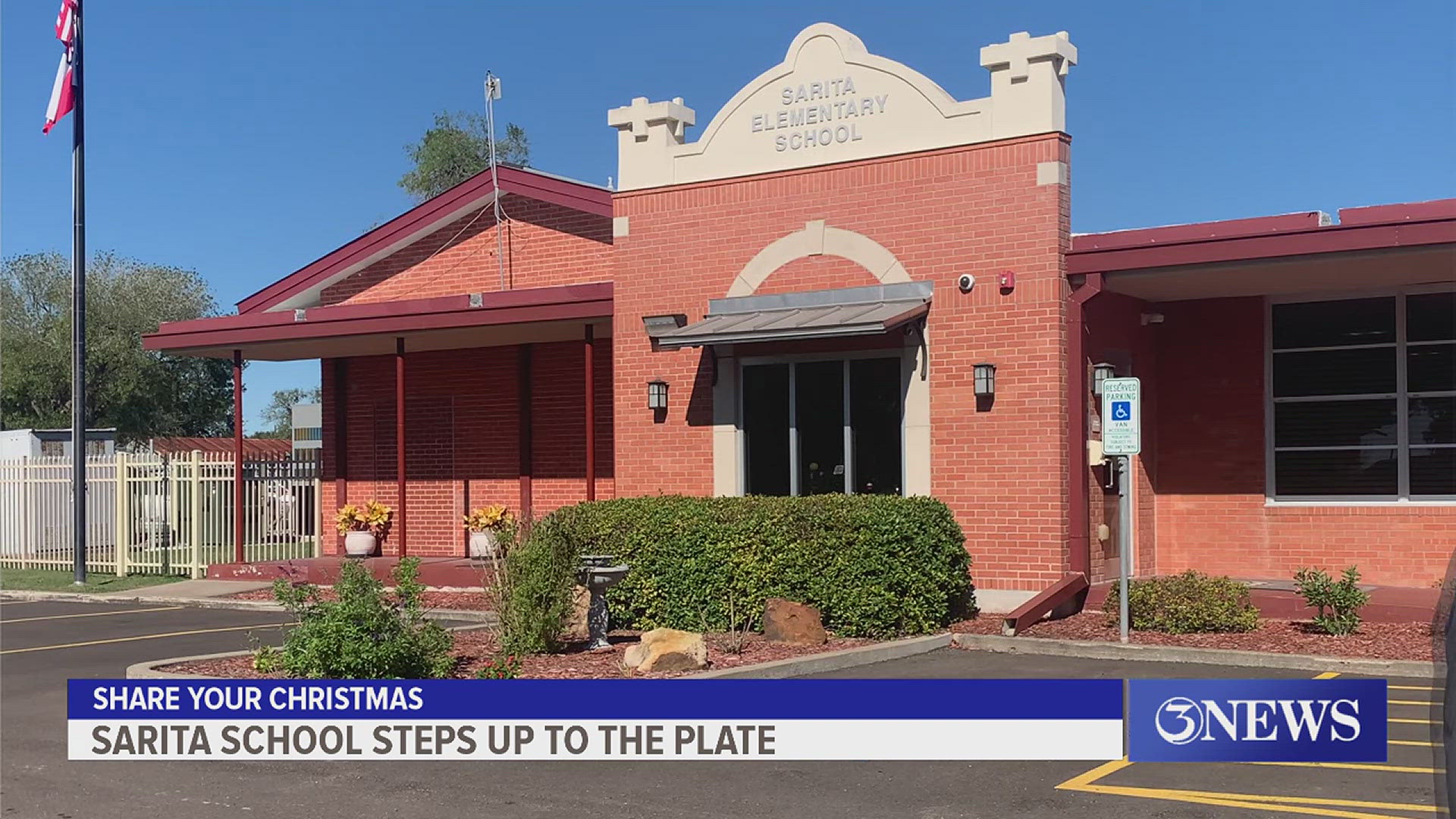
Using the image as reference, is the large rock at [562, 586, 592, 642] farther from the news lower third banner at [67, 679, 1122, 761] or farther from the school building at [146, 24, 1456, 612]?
the news lower third banner at [67, 679, 1122, 761]

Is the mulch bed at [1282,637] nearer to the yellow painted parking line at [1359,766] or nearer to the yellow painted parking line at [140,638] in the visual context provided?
the yellow painted parking line at [1359,766]

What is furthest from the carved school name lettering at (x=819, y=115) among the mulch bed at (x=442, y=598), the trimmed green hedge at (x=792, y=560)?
the mulch bed at (x=442, y=598)

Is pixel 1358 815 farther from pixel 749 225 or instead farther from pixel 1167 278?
pixel 749 225

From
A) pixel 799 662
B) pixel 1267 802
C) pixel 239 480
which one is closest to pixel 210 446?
pixel 239 480

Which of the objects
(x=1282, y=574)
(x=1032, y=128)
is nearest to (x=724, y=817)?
(x=1032, y=128)

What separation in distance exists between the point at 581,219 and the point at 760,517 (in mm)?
8068

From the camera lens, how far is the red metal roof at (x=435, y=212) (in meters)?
20.0

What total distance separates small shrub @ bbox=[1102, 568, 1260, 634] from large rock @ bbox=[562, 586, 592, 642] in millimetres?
4754

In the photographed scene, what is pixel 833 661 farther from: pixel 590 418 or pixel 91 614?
pixel 91 614

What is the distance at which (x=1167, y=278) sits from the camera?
14.7m

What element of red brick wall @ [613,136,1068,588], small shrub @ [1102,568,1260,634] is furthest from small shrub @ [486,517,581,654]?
small shrub @ [1102,568,1260,634]

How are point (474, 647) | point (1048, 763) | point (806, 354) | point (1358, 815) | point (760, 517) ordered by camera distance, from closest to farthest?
1. point (1358, 815)
2. point (1048, 763)
3. point (474, 647)
4. point (760, 517)
5. point (806, 354)

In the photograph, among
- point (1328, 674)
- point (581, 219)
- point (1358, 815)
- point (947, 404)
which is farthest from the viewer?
point (581, 219)

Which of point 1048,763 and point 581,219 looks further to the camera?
point 581,219
